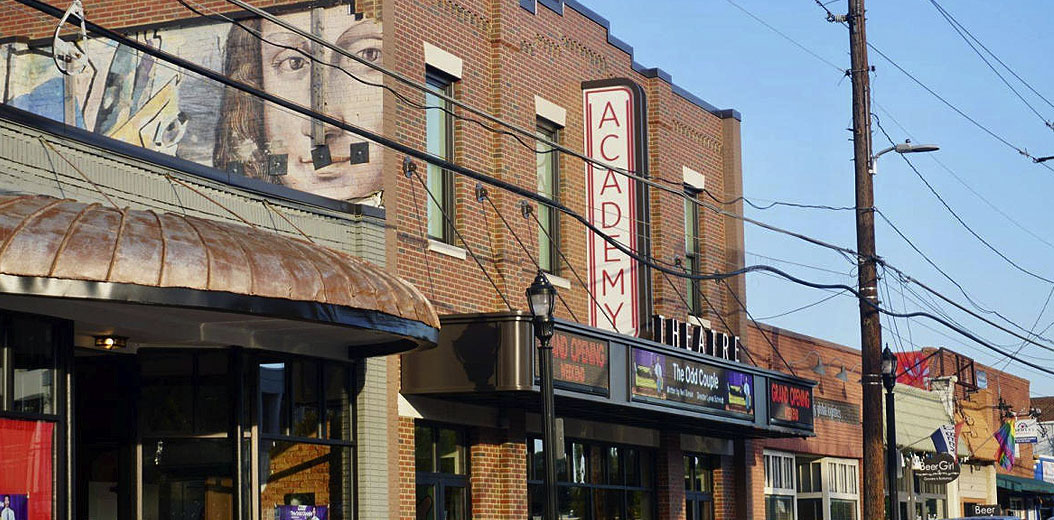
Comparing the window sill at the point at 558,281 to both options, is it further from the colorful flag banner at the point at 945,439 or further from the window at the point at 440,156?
the colorful flag banner at the point at 945,439

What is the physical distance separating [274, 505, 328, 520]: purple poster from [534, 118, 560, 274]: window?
6.76 metres

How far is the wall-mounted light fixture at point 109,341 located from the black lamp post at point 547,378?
15.5ft

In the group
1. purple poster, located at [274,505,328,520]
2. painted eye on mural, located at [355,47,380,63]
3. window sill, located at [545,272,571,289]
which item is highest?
painted eye on mural, located at [355,47,380,63]


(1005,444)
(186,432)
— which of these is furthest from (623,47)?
(1005,444)

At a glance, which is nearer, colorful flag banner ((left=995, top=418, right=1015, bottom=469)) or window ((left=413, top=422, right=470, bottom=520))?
window ((left=413, top=422, right=470, bottom=520))

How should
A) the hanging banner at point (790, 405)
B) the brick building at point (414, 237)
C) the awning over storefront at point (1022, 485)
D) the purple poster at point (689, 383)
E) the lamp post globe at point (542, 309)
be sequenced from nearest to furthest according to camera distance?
the brick building at point (414, 237) → the lamp post globe at point (542, 309) → the purple poster at point (689, 383) → the hanging banner at point (790, 405) → the awning over storefront at point (1022, 485)

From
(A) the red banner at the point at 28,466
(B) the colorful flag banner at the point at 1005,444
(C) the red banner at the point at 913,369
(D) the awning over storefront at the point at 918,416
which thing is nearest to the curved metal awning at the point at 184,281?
(A) the red banner at the point at 28,466

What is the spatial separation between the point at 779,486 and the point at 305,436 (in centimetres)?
1744

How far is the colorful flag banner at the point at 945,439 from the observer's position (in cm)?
3922

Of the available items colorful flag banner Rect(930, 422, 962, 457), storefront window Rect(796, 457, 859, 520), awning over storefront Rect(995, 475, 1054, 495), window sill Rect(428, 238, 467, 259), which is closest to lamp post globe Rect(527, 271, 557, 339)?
window sill Rect(428, 238, 467, 259)

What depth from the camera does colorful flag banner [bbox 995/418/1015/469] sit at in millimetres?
45906

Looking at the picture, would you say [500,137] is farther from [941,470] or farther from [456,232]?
[941,470]

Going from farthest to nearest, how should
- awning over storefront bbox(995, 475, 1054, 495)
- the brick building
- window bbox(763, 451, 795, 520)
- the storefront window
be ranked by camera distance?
awning over storefront bbox(995, 475, 1054, 495), the storefront window, window bbox(763, 451, 795, 520), the brick building

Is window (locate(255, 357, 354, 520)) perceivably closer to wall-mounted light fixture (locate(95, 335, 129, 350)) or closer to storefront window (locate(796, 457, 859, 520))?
wall-mounted light fixture (locate(95, 335, 129, 350))
